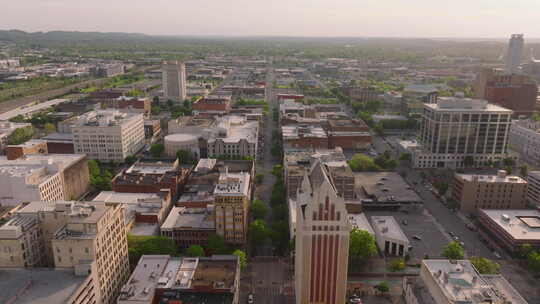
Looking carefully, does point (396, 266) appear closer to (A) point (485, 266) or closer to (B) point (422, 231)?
(A) point (485, 266)

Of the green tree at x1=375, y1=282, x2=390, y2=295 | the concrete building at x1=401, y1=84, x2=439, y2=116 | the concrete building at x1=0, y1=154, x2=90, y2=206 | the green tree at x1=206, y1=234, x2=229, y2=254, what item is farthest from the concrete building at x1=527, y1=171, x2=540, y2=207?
the concrete building at x1=0, y1=154, x2=90, y2=206

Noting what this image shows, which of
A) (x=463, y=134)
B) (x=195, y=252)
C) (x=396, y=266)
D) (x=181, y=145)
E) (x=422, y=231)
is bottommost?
(x=422, y=231)

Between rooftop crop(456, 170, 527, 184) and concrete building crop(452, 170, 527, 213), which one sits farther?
rooftop crop(456, 170, 527, 184)

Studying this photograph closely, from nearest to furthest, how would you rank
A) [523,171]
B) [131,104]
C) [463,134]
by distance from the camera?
[523,171]
[463,134]
[131,104]

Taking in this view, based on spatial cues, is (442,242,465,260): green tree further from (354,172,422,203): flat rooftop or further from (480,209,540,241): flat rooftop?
(354,172,422,203): flat rooftop

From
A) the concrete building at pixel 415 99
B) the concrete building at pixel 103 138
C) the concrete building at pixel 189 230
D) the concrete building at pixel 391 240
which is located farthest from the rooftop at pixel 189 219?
the concrete building at pixel 415 99

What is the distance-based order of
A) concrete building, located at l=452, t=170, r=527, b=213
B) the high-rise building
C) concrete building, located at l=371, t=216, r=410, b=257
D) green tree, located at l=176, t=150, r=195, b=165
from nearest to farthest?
the high-rise building → concrete building, located at l=371, t=216, r=410, b=257 → concrete building, located at l=452, t=170, r=527, b=213 → green tree, located at l=176, t=150, r=195, b=165

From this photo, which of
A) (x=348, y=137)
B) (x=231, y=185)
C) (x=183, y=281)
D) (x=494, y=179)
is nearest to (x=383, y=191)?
(x=494, y=179)
